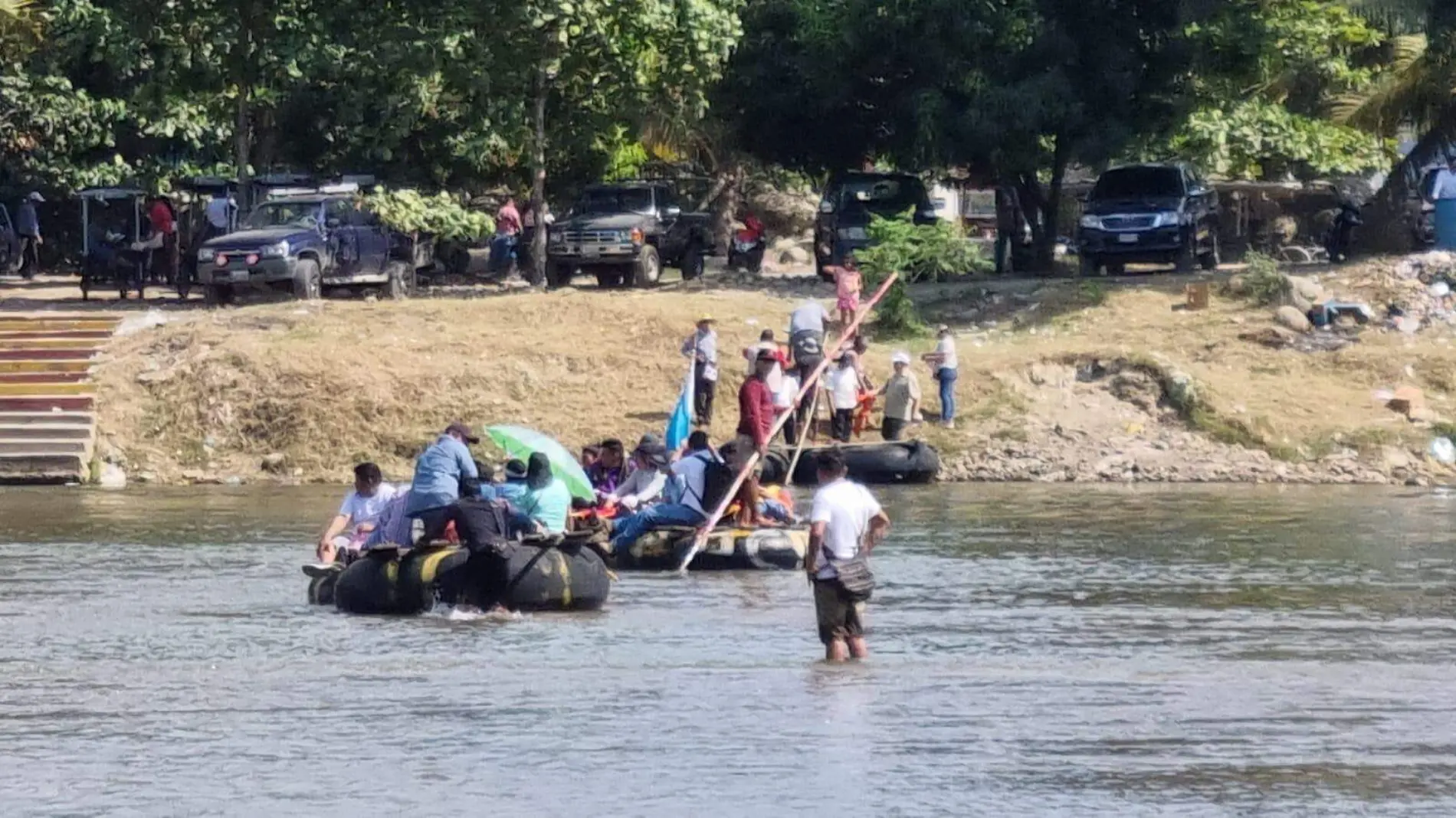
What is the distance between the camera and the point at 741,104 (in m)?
42.3

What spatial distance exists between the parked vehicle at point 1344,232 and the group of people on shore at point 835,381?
11.1 meters

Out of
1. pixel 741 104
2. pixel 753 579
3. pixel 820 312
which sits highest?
pixel 741 104

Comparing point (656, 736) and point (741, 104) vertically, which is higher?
point (741, 104)

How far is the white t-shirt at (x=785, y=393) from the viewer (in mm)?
29984

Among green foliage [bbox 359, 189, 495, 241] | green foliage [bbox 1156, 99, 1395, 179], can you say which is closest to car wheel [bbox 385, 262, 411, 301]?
green foliage [bbox 359, 189, 495, 241]

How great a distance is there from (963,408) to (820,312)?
88.8 inches

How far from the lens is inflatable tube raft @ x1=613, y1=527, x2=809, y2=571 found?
22141 millimetres

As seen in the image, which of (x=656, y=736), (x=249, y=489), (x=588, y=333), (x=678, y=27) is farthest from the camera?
(x=678, y=27)

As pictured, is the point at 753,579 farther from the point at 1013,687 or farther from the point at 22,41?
the point at 22,41

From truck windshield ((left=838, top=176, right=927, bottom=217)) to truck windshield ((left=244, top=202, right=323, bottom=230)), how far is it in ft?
27.8

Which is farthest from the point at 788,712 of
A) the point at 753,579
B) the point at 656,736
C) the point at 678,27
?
the point at 678,27

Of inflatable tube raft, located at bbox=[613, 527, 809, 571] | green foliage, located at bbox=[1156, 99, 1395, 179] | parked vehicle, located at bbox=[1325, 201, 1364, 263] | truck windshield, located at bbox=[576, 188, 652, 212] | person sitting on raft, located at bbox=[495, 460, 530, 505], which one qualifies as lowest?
inflatable tube raft, located at bbox=[613, 527, 809, 571]

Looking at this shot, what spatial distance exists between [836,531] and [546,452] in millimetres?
5676

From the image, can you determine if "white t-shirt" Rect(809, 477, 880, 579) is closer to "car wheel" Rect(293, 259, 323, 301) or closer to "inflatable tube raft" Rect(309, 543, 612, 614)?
"inflatable tube raft" Rect(309, 543, 612, 614)
